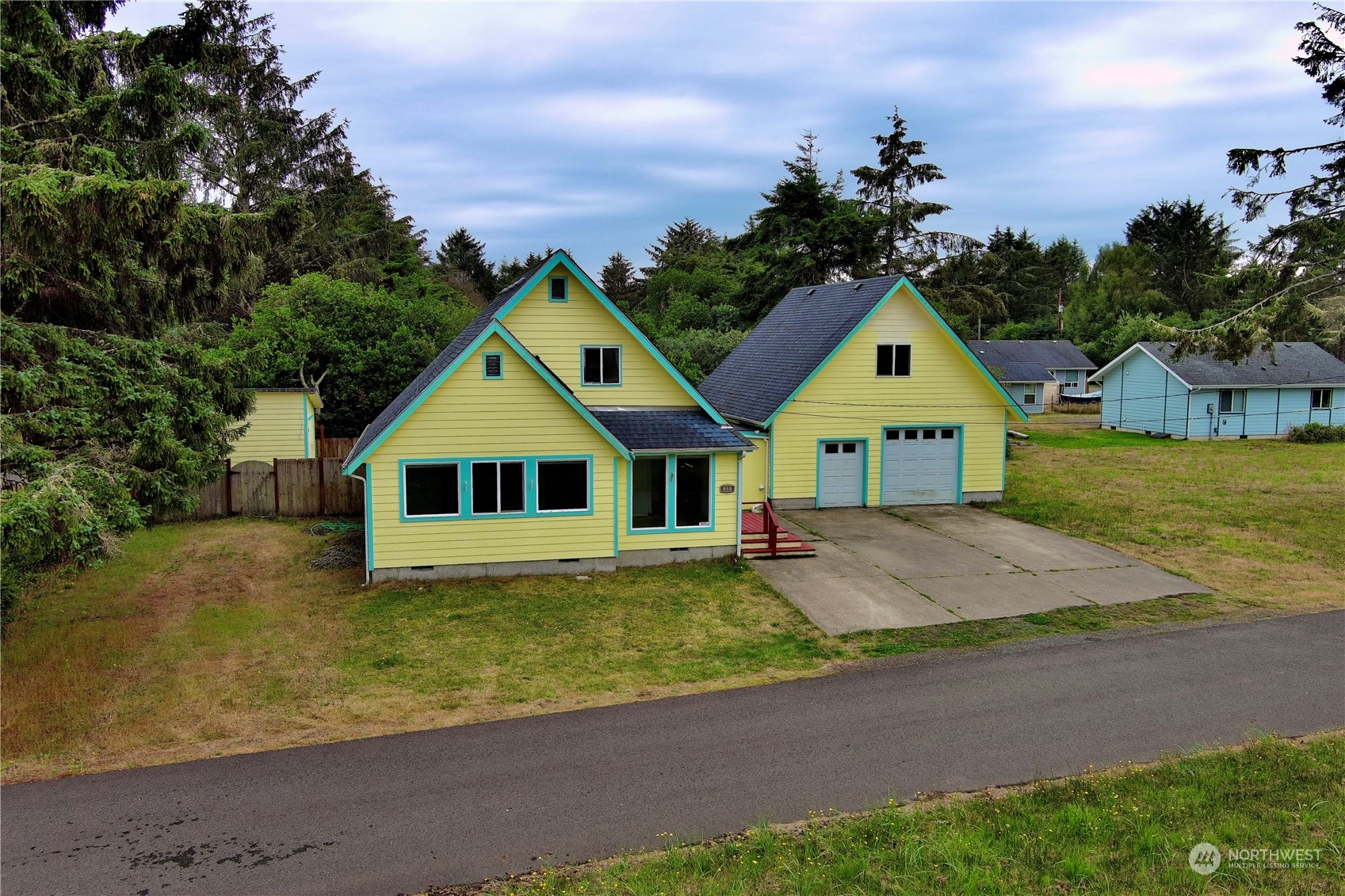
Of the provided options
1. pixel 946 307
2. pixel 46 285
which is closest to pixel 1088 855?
pixel 46 285

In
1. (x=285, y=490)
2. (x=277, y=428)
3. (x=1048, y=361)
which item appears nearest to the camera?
(x=285, y=490)

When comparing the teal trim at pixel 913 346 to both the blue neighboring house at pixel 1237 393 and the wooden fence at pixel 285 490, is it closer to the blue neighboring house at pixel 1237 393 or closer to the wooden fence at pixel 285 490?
the wooden fence at pixel 285 490

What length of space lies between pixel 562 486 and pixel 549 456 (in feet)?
2.18

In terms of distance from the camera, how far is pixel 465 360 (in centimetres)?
1529

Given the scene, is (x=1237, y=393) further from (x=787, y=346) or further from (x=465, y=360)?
(x=465, y=360)

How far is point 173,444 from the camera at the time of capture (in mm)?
10641

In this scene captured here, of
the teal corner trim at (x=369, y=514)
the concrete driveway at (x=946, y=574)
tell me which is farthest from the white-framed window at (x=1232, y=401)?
the teal corner trim at (x=369, y=514)

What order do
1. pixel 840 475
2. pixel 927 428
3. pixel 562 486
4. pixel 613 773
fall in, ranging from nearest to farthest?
pixel 613 773, pixel 562 486, pixel 840 475, pixel 927 428

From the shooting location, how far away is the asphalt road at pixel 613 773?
22.8ft

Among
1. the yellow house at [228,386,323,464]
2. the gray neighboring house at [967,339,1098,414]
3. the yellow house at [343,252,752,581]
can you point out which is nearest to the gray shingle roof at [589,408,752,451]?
the yellow house at [343,252,752,581]

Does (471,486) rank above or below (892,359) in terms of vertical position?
below

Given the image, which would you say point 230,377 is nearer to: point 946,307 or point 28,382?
point 28,382

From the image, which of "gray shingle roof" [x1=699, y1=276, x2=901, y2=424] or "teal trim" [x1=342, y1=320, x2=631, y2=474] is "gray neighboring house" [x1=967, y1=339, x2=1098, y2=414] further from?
"teal trim" [x1=342, y1=320, x2=631, y2=474]

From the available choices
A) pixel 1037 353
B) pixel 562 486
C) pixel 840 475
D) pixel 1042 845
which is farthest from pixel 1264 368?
pixel 1042 845
